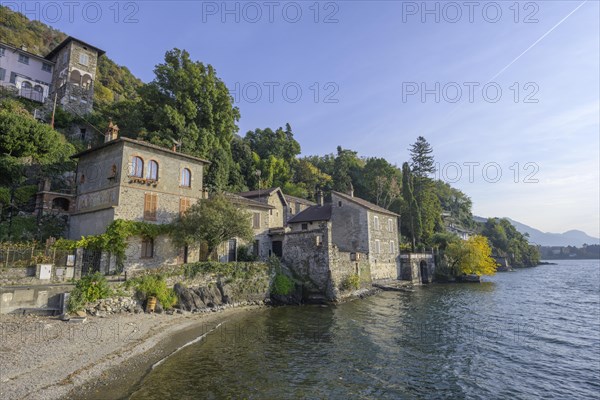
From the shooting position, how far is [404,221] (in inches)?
2456

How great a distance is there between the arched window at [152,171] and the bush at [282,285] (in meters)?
14.0

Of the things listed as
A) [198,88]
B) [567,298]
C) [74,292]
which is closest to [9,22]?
[198,88]

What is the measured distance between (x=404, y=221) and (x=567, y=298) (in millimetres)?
27959

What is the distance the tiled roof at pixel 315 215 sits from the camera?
43.3 meters

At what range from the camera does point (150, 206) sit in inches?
1036

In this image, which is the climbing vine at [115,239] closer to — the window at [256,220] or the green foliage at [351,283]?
the window at [256,220]

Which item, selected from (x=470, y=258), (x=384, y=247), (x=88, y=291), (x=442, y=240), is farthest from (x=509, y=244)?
(x=88, y=291)

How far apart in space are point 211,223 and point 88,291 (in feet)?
30.6

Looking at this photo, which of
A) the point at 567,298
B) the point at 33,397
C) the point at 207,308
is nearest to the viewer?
the point at 33,397

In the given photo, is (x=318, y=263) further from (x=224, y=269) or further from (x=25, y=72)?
(x=25, y=72)

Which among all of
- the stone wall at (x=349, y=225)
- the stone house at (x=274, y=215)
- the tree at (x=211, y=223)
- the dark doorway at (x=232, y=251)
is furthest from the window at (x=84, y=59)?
the stone wall at (x=349, y=225)

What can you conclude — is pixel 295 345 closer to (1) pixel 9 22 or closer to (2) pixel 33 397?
(2) pixel 33 397

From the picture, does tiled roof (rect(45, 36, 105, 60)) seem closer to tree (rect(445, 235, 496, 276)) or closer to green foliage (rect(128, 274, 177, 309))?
green foliage (rect(128, 274, 177, 309))

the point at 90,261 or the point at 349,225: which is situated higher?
the point at 349,225
